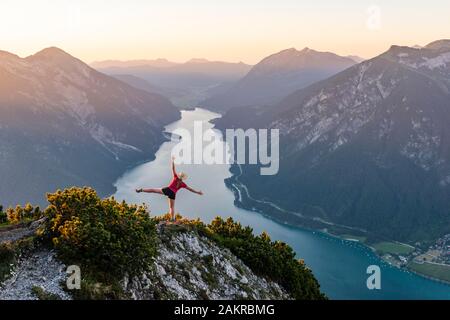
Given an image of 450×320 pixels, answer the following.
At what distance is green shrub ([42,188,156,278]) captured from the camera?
25.7 meters

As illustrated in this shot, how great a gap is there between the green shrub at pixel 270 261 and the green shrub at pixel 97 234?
12224 mm

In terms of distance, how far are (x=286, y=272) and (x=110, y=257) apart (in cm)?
2150

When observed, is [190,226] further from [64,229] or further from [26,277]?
[26,277]

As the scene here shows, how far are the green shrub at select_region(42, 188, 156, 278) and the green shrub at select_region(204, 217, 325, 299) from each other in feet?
40.1

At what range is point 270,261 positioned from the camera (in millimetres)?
41781

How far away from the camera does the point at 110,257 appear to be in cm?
2578

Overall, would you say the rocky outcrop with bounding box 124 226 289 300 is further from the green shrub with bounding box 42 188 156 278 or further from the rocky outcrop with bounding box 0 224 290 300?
the green shrub with bounding box 42 188 156 278

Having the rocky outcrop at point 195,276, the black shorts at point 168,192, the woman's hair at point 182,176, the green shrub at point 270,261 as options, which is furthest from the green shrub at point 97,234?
the green shrub at point 270,261

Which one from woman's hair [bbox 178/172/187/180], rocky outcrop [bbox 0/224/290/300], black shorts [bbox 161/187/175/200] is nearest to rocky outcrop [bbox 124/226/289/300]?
rocky outcrop [bbox 0/224/290/300]

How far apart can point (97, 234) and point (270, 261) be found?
19498 millimetres

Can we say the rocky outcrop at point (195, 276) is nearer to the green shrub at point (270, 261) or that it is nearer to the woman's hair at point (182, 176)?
the green shrub at point (270, 261)

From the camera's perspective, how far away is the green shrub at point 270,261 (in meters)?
41.4

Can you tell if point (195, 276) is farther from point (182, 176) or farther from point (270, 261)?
point (270, 261)
